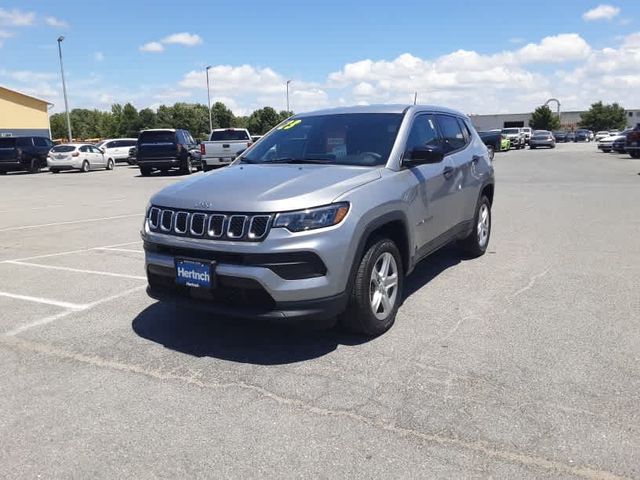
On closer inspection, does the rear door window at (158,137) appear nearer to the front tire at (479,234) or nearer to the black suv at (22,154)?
the black suv at (22,154)

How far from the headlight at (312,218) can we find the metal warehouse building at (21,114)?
176 feet

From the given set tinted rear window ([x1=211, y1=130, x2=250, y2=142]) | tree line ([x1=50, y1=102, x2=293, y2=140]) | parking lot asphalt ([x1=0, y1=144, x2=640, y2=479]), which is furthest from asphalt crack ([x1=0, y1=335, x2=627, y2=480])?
tree line ([x1=50, y1=102, x2=293, y2=140])

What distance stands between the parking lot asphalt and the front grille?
0.89 meters

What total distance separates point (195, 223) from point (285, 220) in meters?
0.68

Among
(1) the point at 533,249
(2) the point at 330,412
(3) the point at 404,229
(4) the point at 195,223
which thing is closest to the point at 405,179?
(3) the point at 404,229

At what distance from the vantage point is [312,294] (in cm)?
367

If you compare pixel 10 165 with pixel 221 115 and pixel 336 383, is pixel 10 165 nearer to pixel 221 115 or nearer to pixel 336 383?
pixel 336 383

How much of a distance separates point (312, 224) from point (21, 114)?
57.6 metres

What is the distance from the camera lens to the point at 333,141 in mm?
4965

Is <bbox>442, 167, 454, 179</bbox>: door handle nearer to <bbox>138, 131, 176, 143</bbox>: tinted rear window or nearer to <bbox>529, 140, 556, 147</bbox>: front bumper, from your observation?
<bbox>138, 131, 176, 143</bbox>: tinted rear window

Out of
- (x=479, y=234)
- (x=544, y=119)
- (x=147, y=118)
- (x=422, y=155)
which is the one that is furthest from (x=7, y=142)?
(x=544, y=119)

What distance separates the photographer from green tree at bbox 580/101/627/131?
10825 centimetres

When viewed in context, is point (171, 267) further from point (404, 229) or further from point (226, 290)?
point (404, 229)

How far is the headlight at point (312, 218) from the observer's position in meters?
3.64
